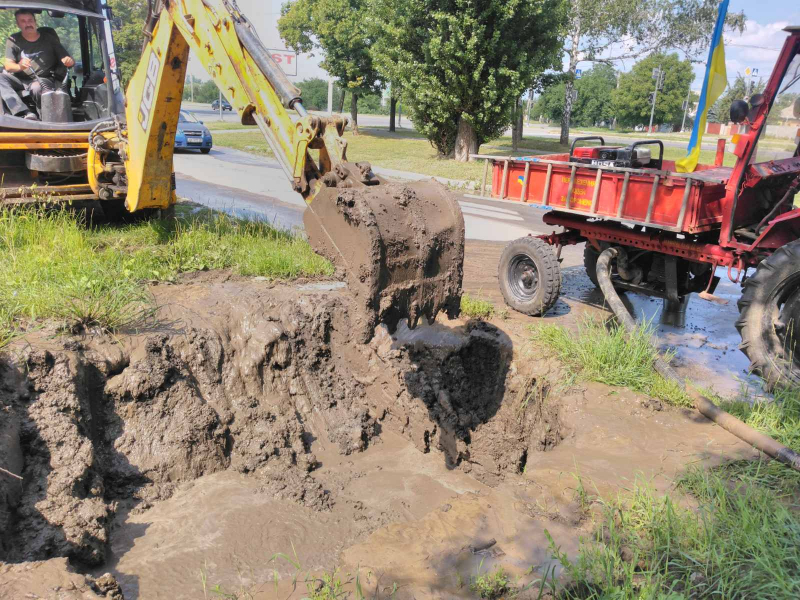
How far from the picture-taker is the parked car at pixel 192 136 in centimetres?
2027

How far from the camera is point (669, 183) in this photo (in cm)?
563

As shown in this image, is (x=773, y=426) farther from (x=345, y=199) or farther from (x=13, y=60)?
(x=13, y=60)

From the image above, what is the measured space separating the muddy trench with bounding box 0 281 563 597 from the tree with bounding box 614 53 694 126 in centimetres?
5804

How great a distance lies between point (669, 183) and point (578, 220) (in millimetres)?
1388

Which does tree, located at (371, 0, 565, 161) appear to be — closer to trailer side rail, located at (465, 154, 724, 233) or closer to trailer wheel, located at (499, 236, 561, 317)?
trailer side rail, located at (465, 154, 724, 233)

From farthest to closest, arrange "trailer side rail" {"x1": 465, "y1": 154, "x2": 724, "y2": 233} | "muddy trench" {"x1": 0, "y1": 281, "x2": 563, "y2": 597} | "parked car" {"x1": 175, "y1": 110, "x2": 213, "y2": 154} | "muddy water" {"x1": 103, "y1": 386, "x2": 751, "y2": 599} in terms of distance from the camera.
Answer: "parked car" {"x1": 175, "y1": 110, "x2": 213, "y2": 154} < "trailer side rail" {"x1": 465, "y1": 154, "x2": 724, "y2": 233} < "muddy trench" {"x1": 0, "y1": 281, "x2": 563, "y2": 597} < "muddy water" {"x1": 103, "y1": 386, "x2": 751, "y2": 599}

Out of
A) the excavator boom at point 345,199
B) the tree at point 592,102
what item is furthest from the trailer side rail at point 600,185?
the tree at point 592,102

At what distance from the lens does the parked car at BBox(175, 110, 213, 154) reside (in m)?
20.3

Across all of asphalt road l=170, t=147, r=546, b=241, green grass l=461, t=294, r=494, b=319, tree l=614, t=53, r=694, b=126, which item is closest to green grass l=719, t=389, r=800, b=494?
green grass l=461, t=294, r=494, b=319

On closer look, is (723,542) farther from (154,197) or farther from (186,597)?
(154,197)

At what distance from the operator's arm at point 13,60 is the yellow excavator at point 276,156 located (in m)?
0.39

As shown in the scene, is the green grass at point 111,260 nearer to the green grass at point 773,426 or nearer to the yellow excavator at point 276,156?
the yellow excavator at point 276,156

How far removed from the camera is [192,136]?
2055 centimetres

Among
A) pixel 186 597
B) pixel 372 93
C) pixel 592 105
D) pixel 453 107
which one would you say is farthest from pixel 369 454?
pixel 592 105
